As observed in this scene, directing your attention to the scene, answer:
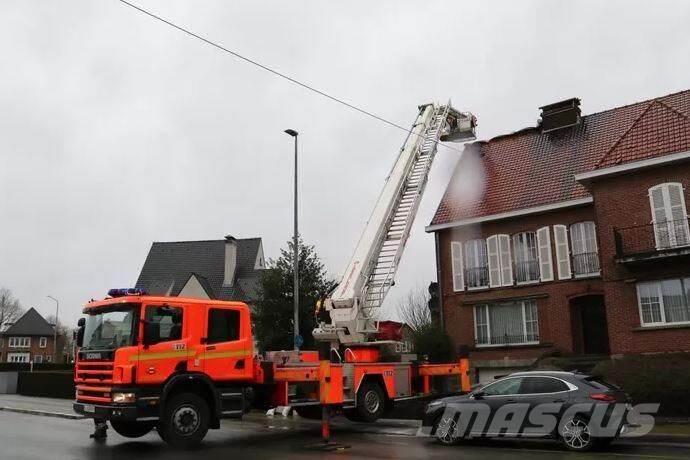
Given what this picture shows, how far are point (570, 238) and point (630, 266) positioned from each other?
4.19 m

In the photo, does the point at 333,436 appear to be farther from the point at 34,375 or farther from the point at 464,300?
the point at 34,375

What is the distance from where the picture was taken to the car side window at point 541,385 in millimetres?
11227

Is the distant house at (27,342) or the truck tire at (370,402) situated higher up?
the distant house at (27,342)

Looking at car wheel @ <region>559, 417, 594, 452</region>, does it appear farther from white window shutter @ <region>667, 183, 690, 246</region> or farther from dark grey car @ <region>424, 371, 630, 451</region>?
white window shutter @ <region>667, 183, 690, 246</region>

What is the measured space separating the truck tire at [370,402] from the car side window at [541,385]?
3818 millimetres

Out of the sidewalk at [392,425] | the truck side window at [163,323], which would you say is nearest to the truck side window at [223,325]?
the truck side window at [163,323]

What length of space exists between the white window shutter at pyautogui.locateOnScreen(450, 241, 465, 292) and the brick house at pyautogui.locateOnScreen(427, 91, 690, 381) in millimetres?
45


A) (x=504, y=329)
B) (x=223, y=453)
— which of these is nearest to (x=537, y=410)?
(x=223, y=453)

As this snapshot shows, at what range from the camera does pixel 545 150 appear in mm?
27359

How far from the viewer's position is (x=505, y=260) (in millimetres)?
25469

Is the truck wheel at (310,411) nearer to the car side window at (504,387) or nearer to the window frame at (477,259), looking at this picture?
the car side window at (504,387)

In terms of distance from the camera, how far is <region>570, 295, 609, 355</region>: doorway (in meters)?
23.2

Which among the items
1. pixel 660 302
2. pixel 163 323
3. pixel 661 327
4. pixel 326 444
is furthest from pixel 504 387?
pixel 660 302

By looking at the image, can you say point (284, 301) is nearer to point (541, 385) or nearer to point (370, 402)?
point (370, 402)
